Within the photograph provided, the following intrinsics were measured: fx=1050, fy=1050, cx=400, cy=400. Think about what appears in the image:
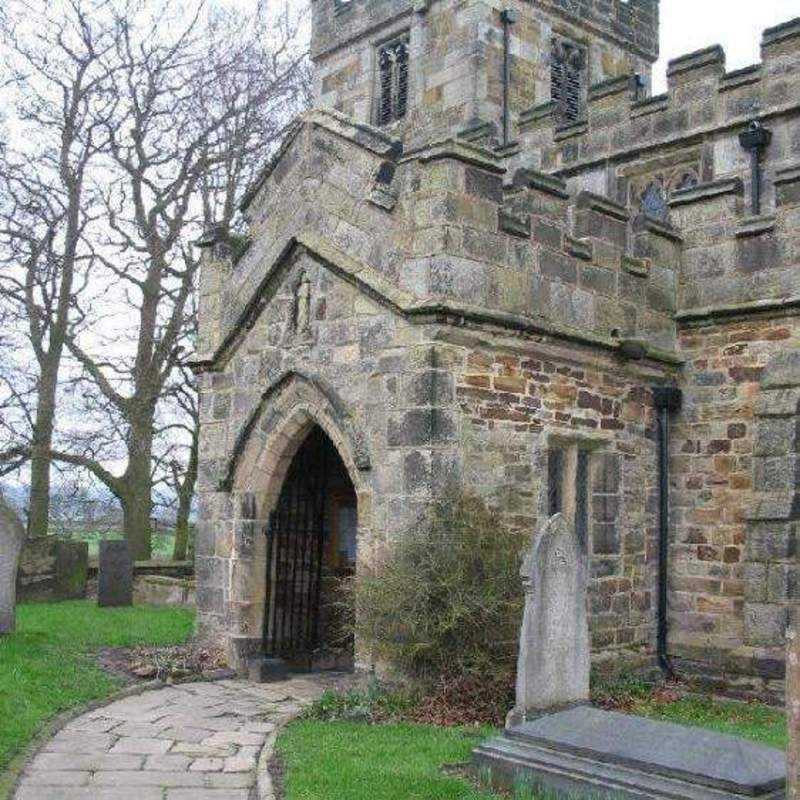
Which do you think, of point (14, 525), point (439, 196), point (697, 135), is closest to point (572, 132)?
point (697, 135)

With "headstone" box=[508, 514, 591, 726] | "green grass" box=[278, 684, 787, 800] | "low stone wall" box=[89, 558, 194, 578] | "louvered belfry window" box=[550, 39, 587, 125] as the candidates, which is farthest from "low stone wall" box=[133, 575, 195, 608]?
"louvered belfry window" box=[550, 39, 587, 125]

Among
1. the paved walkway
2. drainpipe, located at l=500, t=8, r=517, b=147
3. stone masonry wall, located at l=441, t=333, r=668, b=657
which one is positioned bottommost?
the paved walkway

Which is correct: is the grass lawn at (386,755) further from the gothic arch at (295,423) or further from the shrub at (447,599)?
the gothic arch at (295,423)

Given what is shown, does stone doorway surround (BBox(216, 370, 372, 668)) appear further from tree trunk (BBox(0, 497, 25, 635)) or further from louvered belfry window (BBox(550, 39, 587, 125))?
louvered belfry window (BBox(550, 39, 587, 125))

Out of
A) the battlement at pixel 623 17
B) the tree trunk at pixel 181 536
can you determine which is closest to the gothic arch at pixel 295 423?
the tree trunk at pixel 181 536

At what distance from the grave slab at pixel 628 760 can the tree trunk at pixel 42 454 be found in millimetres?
14179

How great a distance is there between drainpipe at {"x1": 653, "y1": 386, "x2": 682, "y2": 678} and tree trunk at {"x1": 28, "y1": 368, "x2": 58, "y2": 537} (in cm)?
1186

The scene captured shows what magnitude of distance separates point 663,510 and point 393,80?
10.7 m

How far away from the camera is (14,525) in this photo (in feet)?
39.4

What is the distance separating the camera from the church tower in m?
17.5

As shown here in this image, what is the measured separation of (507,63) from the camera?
17.7 metres

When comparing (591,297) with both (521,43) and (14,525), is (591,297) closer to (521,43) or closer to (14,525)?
(14,525)

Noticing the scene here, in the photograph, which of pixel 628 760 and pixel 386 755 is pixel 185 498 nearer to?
pixel 386 755

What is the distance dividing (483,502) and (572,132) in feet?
25.6
